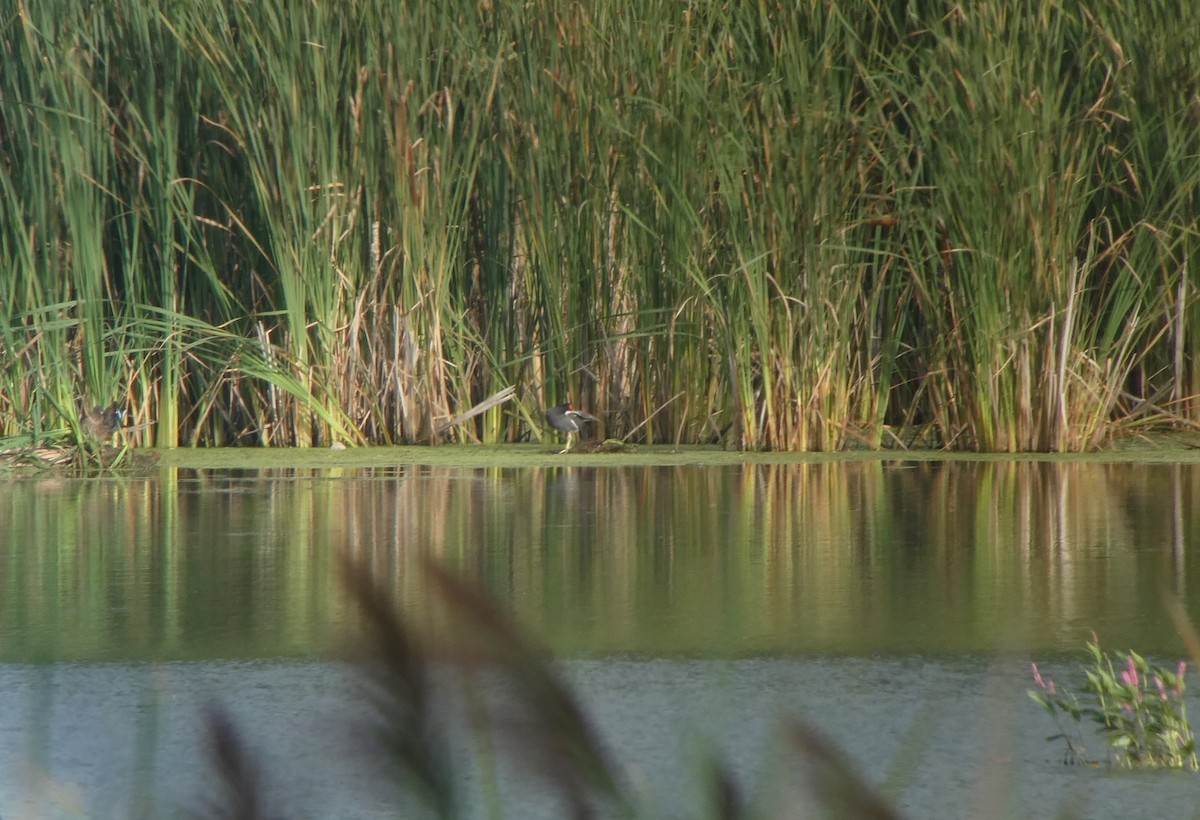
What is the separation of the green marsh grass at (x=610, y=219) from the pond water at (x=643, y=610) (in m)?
0.62

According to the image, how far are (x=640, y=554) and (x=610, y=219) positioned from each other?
303 cm

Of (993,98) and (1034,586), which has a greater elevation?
(993,98)

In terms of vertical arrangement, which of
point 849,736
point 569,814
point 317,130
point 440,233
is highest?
point 317,130

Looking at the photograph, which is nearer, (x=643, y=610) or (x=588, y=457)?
(x=643, y=610)

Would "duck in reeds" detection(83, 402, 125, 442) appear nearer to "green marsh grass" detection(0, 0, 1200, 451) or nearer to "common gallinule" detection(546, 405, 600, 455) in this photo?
"green marsh grass" detection(0, 0, 1200, 451)

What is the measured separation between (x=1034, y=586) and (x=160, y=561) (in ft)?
7.86

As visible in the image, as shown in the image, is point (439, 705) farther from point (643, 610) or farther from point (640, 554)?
point (640, 554)

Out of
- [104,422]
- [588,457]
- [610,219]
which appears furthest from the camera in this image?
[610,219]

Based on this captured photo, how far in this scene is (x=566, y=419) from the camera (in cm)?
726

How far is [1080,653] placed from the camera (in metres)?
3.51

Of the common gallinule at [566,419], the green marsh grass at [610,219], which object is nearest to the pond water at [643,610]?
the common gallinule at [566,419]

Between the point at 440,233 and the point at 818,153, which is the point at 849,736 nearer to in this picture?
the point at 818,153

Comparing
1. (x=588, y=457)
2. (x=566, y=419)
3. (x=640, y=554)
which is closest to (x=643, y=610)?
(x=640, y=554)

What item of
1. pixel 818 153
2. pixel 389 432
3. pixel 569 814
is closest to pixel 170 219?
pixel 389 432
